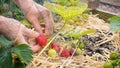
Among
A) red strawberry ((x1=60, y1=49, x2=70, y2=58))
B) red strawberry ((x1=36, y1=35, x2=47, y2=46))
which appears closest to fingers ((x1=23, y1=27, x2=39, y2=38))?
red strawberry ((x1=36, y1=35, x2=47, y2=46))

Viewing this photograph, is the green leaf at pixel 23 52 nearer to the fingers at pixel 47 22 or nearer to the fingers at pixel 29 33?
the fingers at pixel 29 33

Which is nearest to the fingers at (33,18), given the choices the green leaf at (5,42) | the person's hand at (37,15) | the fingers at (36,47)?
the person's hand at (37,15)

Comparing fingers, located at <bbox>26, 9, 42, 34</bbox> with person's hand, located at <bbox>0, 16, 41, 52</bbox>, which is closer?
person's hand, located at <bbox>0, 16, 41, 52</bbox>

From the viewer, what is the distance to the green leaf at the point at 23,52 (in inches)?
36.6

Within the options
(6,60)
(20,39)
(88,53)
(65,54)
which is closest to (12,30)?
(20,39)

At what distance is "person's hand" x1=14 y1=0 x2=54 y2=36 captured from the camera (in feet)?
4.09

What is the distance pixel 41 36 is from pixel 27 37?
0.05m

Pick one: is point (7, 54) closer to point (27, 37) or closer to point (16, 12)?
point (27, 37)

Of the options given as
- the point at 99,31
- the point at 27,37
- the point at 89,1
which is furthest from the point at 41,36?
the point at 89,1

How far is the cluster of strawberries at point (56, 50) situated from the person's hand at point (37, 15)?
0.23 feet

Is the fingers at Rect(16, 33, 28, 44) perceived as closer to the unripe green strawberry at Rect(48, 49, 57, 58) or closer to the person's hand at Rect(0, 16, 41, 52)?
the person's hand at Rect(0, 16, 41, 52)

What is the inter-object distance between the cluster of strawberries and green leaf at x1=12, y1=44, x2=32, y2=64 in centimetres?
19

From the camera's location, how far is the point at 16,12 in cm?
149

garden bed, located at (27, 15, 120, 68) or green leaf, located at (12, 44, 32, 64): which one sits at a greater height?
green leaf, located at (12, 44, 32, 64)
